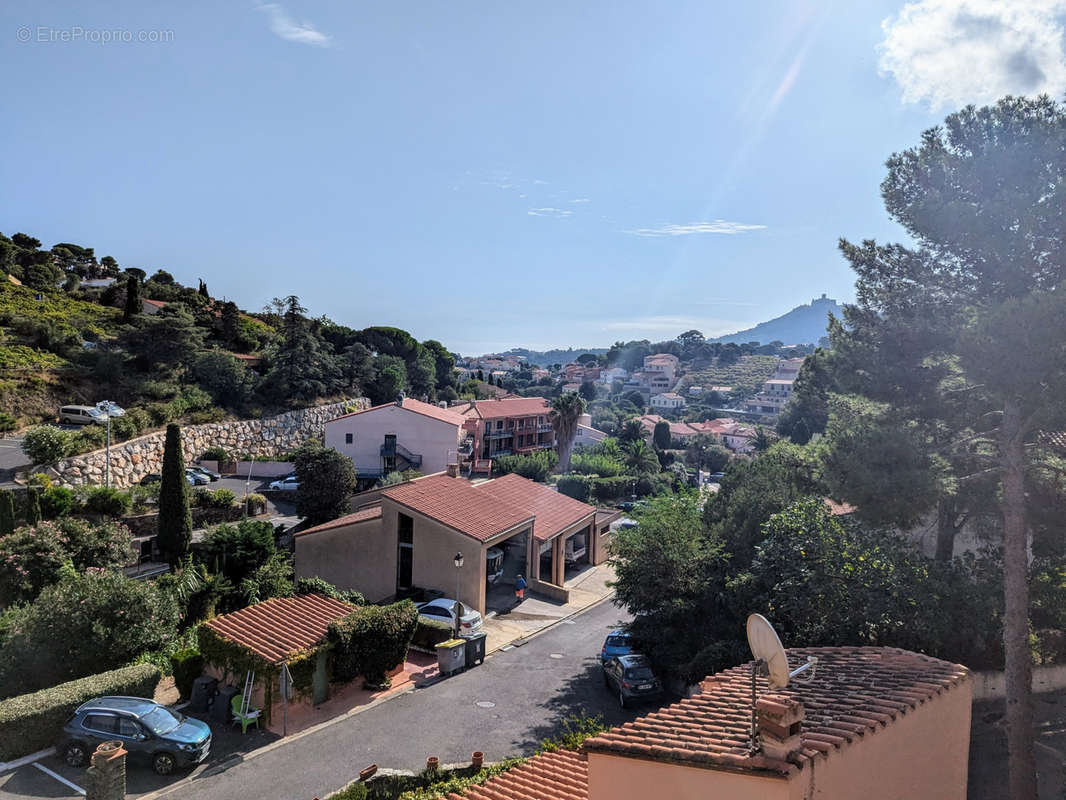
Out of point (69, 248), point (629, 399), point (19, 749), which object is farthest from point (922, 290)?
point (629, 399)

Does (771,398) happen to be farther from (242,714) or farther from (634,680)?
(242,714)

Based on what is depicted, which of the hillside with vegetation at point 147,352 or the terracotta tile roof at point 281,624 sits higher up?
the hillside with vegetation at point 147,352

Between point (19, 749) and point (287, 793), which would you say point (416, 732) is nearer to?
point (287, 793)

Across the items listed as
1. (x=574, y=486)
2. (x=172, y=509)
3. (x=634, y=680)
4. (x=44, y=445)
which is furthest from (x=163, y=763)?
(x=574, y=486)

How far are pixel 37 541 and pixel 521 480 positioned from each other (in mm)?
18454

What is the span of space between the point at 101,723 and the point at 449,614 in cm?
944

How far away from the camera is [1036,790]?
34.6ft

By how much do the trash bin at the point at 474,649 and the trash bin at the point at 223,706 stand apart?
588 cm

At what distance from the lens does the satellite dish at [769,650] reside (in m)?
6.22

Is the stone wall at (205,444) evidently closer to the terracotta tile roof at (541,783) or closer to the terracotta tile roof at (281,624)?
the terracotta tile roof at (281,624)

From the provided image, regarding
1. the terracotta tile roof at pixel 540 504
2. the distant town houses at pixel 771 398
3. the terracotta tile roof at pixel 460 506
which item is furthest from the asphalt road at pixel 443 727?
the distant town houses at pixel 771 398

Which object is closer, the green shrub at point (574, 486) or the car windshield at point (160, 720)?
the car windshield at point (160, 720)

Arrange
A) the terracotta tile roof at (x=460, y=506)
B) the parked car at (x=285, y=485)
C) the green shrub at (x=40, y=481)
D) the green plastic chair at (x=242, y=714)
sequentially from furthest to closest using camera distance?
the parked car at (x=285, y=485) < the green shrub at (x=40, y=481) < the terracotta tile roof at (x=460, y=506) < the green plastic chair at (x=242, y=714)

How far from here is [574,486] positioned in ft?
172
